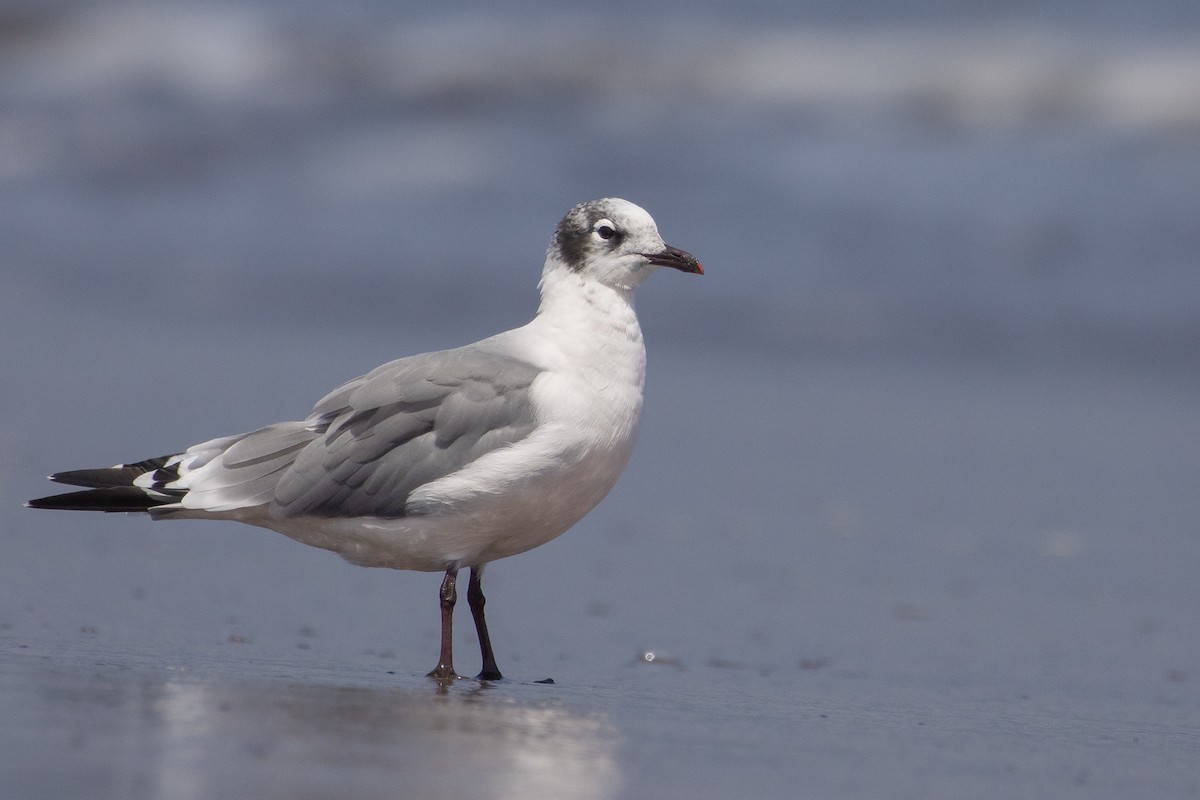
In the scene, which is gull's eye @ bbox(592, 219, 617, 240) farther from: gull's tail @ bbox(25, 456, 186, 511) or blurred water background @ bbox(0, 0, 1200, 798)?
gull's tail @ bbox(25, 456, 186, 511)

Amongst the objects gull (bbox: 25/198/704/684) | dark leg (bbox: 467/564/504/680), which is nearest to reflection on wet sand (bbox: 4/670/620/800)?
dark leg (bbox: 467/564/504/680)

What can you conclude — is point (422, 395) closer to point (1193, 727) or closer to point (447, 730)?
point (447, 730)

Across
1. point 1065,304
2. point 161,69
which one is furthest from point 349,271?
point 161,69

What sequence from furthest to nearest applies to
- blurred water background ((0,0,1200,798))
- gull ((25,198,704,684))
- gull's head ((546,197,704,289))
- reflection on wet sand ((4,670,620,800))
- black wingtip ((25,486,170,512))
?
gull's head ((546,197,704,289)), black wingtip ((25,486,170,512)), gull ((25,198,704,684)), blurred water background ((0,0,1200,798)), reflection on wet sand ((4,670,620,800))

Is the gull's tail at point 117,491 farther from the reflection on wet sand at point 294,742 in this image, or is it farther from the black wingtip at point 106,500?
the reflection on wet sand at point 294,742

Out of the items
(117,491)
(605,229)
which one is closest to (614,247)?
(605,229)

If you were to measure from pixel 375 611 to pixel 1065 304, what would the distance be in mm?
6351

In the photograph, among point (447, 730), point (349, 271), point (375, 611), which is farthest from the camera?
point (349, 271)

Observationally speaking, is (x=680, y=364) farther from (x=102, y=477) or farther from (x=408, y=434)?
(x=102, y=477)

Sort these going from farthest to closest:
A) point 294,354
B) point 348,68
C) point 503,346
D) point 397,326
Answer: point 348,68
point 397,326
point 294,354
point 503,346

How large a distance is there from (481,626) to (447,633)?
6.9 inches

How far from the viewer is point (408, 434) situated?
13.4 feet

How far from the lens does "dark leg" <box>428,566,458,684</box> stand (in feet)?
13.1

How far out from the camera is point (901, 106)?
13.7 m
